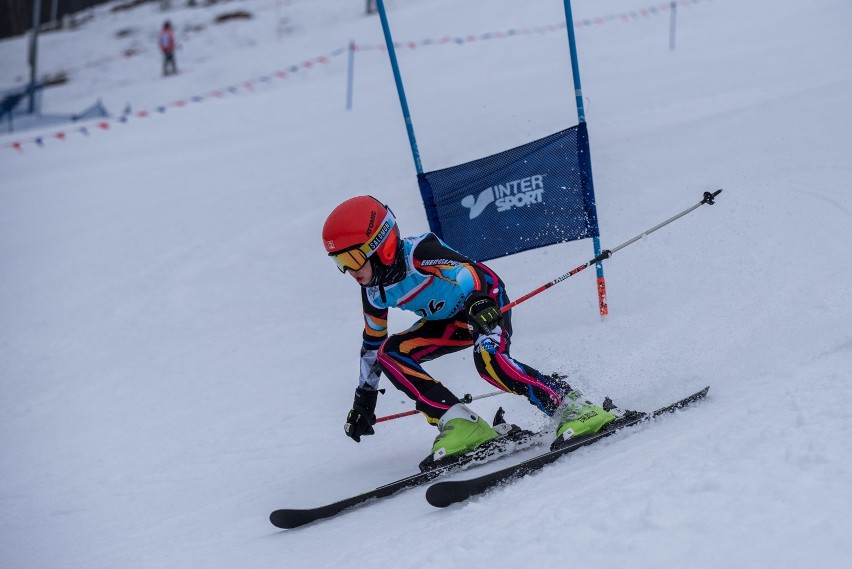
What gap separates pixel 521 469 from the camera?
12.6ft

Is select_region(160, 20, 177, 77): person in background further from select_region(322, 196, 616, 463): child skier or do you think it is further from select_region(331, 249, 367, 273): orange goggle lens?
select_region(331, 249, 367, 273): orange goggle lens

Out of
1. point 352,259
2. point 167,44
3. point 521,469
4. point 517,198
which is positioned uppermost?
point 352,259

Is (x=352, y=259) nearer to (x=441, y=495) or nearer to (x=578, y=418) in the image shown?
(x=441, y=495)

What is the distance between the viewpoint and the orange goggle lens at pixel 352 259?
162 inches

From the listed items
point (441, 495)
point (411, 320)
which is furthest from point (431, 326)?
point (411, 320)

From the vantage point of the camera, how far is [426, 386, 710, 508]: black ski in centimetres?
365

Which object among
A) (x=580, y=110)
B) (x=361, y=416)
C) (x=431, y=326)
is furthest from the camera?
(x=580, y=110)

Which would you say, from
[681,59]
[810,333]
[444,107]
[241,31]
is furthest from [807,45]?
[241,31]

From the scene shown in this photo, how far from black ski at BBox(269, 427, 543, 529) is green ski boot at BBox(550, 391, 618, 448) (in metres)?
0.30

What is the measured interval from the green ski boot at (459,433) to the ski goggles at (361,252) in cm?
97

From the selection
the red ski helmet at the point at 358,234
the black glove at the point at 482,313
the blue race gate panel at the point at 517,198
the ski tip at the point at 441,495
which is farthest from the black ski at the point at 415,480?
the blue race gate panel at the point at 517,198

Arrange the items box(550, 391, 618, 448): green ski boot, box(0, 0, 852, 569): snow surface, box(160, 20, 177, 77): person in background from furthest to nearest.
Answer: box(160, 20, 177, 77): person in background, box(550, 391, 618, 448): green ski boot, box(0, 0, 852, 569): snow surface

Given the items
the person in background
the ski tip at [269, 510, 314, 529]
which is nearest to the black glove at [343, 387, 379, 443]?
the ski tip at [269, 510, 314, 529]

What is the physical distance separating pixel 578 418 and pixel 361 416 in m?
1.33
